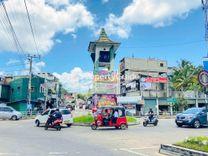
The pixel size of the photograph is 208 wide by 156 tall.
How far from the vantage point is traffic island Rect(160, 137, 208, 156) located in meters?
10.2

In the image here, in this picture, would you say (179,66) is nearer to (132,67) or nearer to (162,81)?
(162,81)

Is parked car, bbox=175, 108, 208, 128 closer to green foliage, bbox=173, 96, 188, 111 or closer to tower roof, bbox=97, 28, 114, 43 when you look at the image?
green foliage, bbox=173, 96, 188, 111

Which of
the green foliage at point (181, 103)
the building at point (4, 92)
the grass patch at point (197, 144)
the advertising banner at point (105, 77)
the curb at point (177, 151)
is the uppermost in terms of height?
the advertising banner at point (105, 77)

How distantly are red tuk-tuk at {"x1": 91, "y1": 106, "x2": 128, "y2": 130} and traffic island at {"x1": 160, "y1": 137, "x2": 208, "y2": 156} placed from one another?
13.1 metres

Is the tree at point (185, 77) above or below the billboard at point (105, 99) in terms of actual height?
above

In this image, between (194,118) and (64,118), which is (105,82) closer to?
(64,118)

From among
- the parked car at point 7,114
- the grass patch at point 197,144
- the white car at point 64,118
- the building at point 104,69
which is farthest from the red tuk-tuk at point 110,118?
the building at point 104,69

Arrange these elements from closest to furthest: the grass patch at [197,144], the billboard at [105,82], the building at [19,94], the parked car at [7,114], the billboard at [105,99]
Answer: the grass patch at [197,144] < the parked car at [7,114] < the billboard at [105,82] < the billboard at [105,99] < the building at [19,94]

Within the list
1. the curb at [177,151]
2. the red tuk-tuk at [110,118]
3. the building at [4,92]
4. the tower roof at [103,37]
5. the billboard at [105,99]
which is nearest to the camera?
the curb at [177,151]

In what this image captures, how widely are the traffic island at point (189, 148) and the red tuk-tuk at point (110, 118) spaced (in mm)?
13061

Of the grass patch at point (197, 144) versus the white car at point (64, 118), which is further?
the white car at point (64, 118)

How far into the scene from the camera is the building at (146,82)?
2304 inches

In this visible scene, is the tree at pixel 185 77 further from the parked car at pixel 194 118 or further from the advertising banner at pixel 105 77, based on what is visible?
the parked car at pixel 194 118

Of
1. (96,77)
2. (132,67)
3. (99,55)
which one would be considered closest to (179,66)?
(132,67)
